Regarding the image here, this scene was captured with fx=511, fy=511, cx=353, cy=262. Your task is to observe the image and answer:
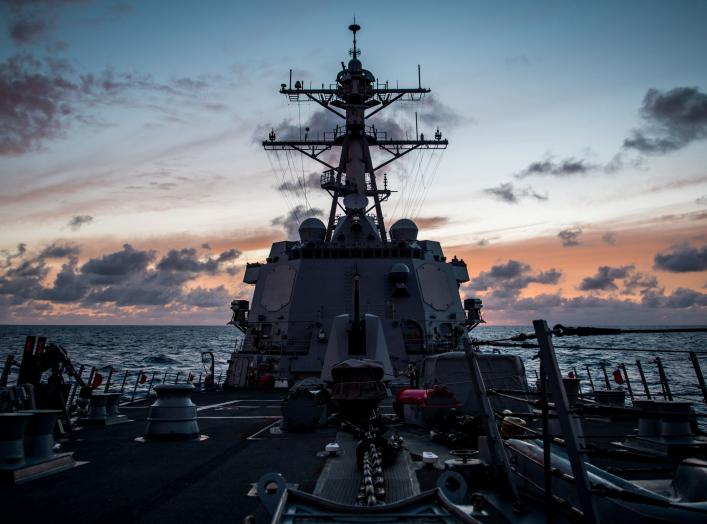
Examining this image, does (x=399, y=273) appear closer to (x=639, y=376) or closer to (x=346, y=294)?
(x=346, y=294)

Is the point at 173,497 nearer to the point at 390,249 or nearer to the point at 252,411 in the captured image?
the point at 252,411

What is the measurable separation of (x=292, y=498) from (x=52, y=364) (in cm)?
796

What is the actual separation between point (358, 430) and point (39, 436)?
4952 mm

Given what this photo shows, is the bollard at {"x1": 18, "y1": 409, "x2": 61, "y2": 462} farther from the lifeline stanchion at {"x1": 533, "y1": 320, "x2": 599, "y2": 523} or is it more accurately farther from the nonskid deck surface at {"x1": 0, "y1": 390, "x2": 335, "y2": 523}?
the lifeline stanchion at {"x1": 533, "y1": 320, "x2": 599, "y2": 523}

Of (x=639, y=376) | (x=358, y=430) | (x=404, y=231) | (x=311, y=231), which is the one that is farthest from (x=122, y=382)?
(x=639, y=376)

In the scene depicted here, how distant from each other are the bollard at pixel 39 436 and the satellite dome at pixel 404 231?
19.3 metres

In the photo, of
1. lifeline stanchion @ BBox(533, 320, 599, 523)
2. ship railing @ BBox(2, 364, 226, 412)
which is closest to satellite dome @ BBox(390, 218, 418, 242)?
ship railing @ BBox(2, 364, 226, 412)

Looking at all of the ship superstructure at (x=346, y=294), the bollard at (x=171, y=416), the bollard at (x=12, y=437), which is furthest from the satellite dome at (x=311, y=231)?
the bollard at (x=12, y=437)

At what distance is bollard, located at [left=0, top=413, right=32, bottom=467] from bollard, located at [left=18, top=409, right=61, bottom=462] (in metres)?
0.32

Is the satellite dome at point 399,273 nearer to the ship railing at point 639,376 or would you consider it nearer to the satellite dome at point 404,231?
the satellite dome at point 404,231

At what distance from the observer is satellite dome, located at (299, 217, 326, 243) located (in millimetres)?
23719

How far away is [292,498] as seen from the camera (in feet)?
12.4

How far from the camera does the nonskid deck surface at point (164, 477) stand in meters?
4.84

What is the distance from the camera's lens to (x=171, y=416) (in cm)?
898
